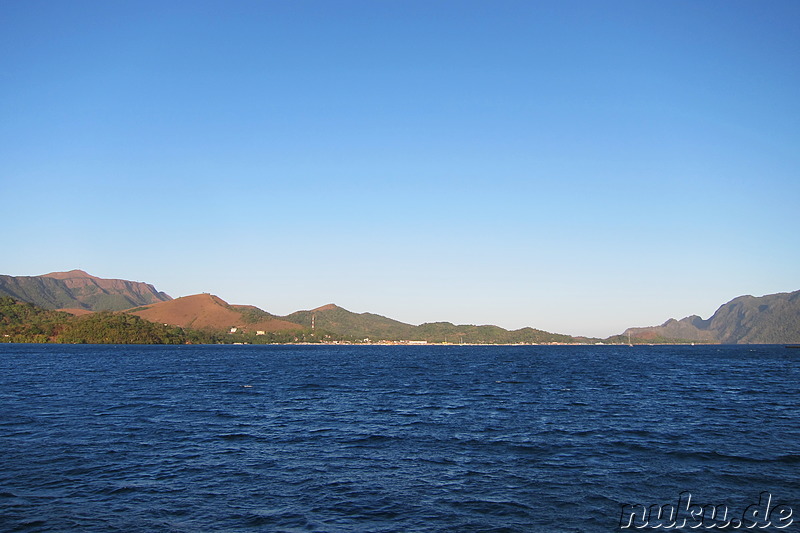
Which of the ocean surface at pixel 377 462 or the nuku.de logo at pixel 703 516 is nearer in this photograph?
the nuku.de logo at pixel 703 516

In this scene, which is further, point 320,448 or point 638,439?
point 638,439

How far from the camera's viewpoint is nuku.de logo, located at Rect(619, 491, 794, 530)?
21719 millimetres

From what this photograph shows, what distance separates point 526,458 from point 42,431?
114 ft

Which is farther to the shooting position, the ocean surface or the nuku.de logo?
the ocean surface

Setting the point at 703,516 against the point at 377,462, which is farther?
the point at 377,462

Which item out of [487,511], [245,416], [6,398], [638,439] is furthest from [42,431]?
[638,439]

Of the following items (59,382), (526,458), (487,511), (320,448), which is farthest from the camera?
(59,382)

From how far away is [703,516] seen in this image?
22.8 meters

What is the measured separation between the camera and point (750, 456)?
33.2 metres

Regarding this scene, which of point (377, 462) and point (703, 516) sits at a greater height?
point (703, 516)

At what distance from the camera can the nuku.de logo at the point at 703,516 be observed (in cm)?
2172

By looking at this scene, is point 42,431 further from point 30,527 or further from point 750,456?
point 750,456

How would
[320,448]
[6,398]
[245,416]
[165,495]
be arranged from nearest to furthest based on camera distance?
[165,495]
[320,448]
[245,416]
[6,398]

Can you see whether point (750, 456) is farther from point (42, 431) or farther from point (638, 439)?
point (42, 431)
